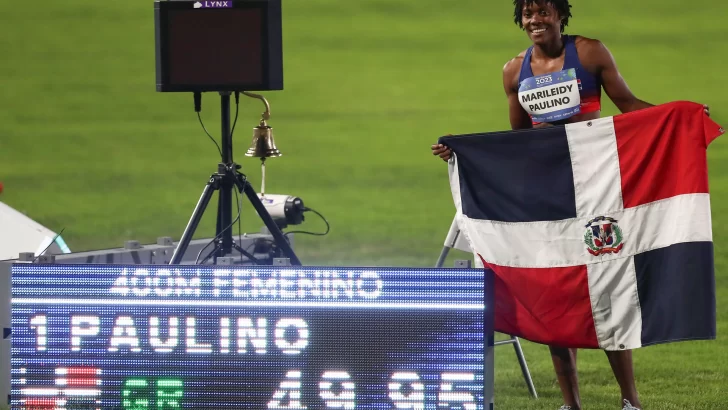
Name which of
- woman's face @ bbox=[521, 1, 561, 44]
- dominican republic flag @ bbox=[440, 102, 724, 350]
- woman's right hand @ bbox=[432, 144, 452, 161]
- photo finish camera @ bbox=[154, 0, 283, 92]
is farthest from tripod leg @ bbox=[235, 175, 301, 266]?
woman's face @ bbox=[521, 1, 561, 44]

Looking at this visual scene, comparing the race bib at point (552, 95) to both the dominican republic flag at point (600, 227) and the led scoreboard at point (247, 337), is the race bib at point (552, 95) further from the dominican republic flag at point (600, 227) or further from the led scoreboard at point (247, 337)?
the led scoreboard at point (247, 337)

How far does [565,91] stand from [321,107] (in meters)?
7.30

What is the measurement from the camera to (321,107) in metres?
11.4

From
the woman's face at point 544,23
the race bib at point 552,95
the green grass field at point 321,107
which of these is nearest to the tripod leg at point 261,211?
the race bib at point 552,95

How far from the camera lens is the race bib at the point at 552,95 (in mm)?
4195

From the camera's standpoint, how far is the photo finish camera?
4496mm

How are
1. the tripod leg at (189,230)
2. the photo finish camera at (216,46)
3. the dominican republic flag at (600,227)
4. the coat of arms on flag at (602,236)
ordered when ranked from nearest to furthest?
the dominican republic flag at (600,227) → the coat of arms on flag at (602,236) → the tripod leg at (189,230) → the photo finish camera at (216,46)

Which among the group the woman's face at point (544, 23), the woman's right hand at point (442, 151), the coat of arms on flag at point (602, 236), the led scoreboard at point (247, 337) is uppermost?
the woman's face at point (544, 23)

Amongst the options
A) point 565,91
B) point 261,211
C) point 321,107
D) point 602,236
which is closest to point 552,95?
point 565,91

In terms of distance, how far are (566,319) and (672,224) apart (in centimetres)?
48

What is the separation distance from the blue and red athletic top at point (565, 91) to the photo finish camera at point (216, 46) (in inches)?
38.5

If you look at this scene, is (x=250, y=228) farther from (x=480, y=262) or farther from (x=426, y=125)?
(x=480, y=262)

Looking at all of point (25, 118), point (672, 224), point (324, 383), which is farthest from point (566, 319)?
point (25, 118)

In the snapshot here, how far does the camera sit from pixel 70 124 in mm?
11562
